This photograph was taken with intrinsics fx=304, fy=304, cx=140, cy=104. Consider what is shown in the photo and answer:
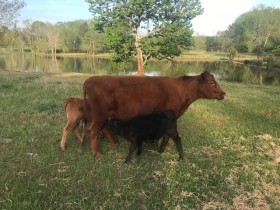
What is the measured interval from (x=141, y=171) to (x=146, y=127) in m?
0.81

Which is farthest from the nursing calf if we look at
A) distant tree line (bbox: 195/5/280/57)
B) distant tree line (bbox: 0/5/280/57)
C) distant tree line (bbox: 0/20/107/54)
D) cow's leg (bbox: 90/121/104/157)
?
distant tree line (bbox: 0/20/107/54)

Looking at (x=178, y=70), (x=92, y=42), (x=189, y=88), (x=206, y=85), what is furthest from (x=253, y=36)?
(x=189, y=88)

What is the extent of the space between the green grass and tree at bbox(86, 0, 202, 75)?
22581mm

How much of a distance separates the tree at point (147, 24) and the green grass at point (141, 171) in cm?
2258

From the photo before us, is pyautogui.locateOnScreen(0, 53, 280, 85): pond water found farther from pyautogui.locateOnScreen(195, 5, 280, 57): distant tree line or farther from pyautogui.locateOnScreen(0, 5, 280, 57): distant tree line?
pyautogui.locateOnScreen(0, 5, 280, 57): distant tree line

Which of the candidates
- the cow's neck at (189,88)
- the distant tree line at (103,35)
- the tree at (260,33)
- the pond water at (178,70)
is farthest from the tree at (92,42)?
the cow's neck at (189,88)

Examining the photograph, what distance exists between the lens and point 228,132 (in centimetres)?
778

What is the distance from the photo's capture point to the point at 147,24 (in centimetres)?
3219

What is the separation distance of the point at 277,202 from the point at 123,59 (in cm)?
2804

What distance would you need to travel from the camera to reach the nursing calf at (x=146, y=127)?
18.3 feet

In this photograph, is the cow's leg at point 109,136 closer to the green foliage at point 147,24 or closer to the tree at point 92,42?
the green foliage at point 147,24

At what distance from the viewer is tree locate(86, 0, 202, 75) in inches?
1173

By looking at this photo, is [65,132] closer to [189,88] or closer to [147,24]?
[189,88]

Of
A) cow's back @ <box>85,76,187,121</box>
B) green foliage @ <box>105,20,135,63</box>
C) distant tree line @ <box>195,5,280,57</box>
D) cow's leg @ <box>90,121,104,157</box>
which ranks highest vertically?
distant tree line @ <box>195,5,280,57</box>
